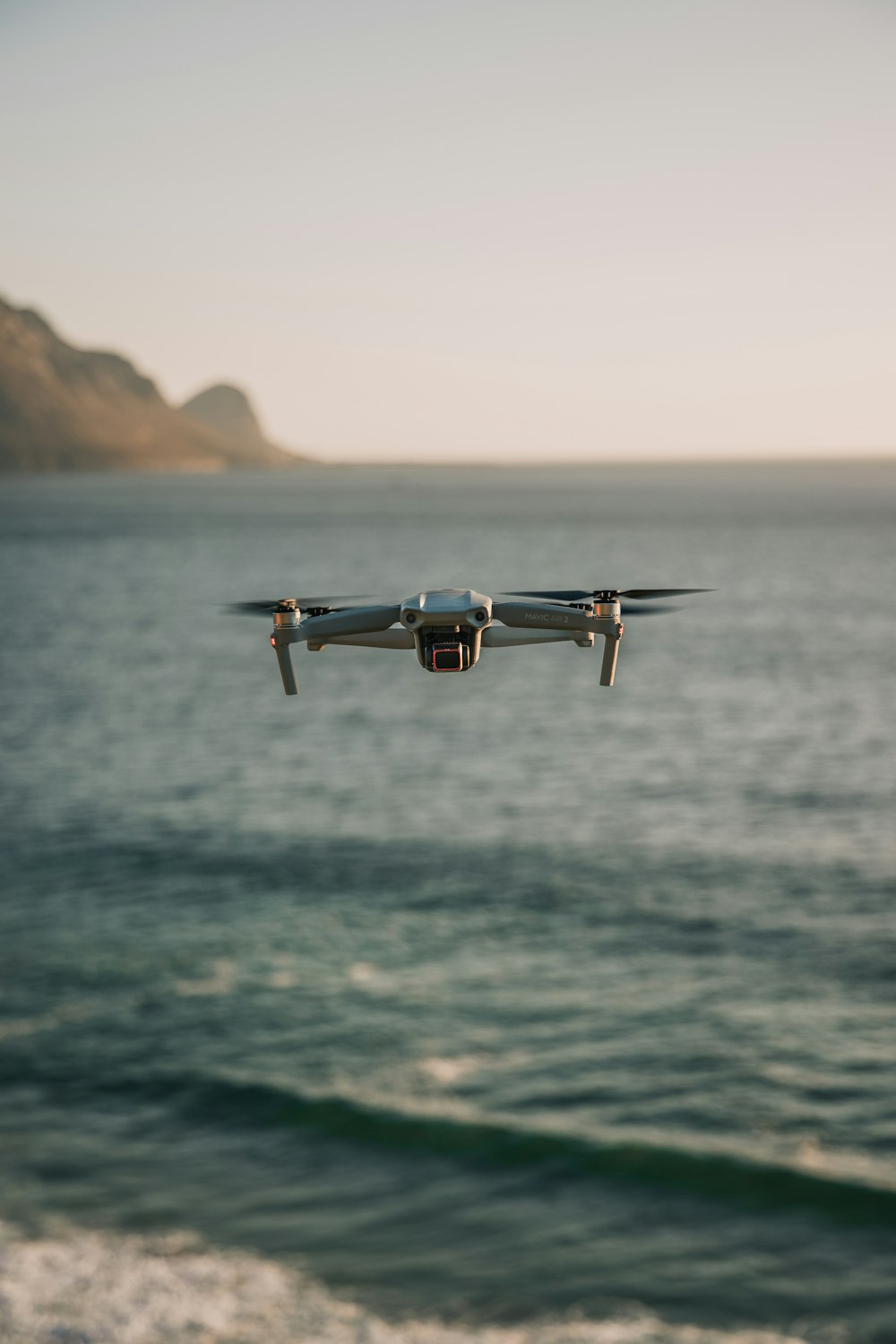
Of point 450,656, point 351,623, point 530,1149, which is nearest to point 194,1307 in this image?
point 530,1149

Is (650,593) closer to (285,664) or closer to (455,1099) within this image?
(285,664)

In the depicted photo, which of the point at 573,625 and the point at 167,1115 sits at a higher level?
the point at 573,625

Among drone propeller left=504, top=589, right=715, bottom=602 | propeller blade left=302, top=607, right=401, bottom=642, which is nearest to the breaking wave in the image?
drone propeller left=504, top=589, right=715, bottom=602

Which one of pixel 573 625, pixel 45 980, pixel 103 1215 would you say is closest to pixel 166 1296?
pixel 103 1215

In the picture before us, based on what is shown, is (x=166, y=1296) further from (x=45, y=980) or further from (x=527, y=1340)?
(x=45, y=980)

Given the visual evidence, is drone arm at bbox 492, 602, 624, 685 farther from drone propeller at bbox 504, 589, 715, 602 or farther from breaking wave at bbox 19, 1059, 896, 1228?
breaking wave at bbox 19, 1059, 896, 1228

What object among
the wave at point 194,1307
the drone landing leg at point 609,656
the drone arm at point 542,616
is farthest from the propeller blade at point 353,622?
the wave at point 194,1307
